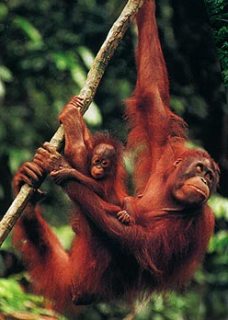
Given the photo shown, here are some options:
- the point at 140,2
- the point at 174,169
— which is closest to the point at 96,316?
the point at 174,169

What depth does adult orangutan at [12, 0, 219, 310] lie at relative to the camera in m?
3.72

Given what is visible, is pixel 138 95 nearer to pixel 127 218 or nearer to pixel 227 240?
pixel 127 218

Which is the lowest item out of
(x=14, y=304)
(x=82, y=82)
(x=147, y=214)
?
(x=14, y=304)

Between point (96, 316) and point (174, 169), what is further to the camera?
point (96, 316)

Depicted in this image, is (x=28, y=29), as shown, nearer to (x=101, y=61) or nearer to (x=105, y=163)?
(x=105, y=163)

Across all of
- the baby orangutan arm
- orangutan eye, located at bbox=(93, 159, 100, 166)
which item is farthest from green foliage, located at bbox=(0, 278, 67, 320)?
orangutan eye, located at bbox=(93, 159, 100, 166)

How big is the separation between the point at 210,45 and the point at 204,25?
17cm

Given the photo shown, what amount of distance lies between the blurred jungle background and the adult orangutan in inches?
28.9

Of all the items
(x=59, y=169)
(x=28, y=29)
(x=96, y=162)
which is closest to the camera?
(x=59, y=169)

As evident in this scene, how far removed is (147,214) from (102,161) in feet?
1.19

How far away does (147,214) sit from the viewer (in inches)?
155

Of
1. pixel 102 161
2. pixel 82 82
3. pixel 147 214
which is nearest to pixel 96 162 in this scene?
pixel 102 161

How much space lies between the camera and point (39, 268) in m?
4.29

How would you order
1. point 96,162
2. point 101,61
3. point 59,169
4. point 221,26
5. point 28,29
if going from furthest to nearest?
point 28,29
point 96,162
point 59,169
point 101,61
point 221,26
